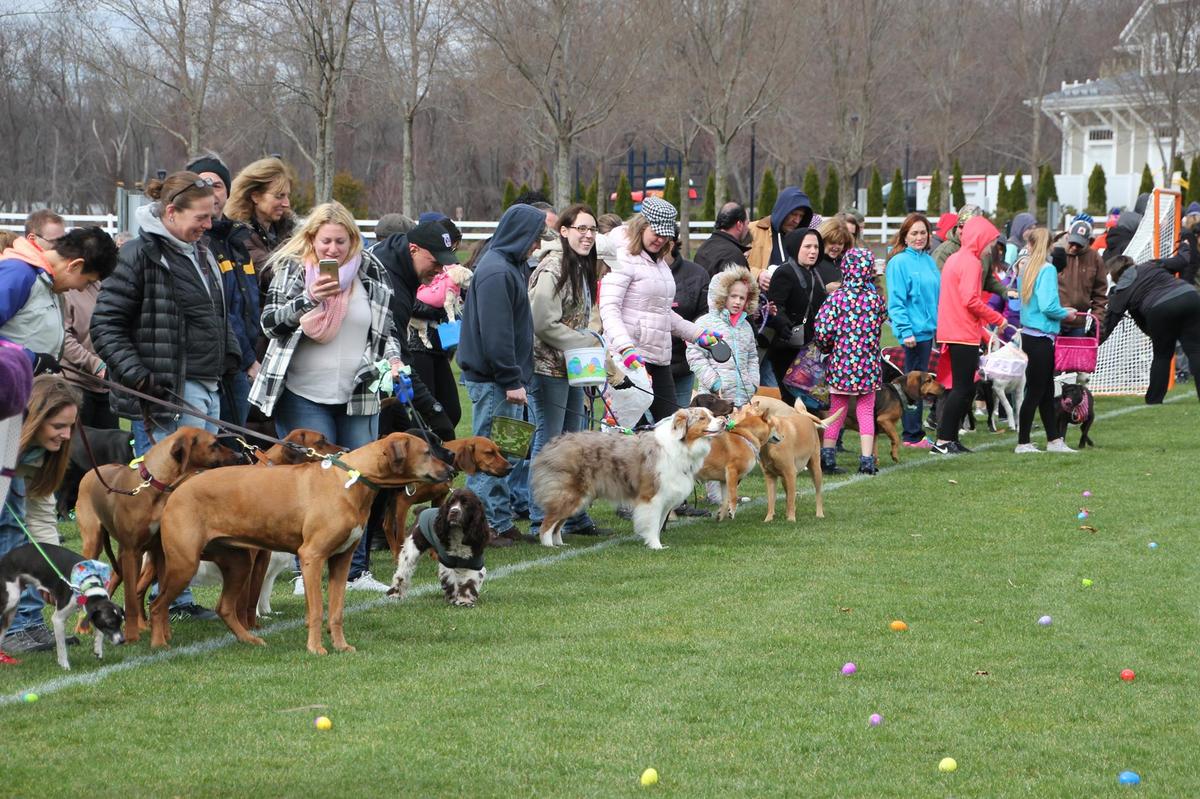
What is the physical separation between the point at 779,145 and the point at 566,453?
44.6 metres

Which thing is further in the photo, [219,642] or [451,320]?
[451,320]

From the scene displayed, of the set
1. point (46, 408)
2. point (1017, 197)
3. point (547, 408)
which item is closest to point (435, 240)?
point (547, 408)

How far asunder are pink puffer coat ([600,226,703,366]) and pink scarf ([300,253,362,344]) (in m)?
3.11

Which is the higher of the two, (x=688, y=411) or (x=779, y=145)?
(x=779, y=145)

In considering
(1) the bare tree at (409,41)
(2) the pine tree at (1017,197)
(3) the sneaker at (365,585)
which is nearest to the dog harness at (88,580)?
(3) the sneaker at (365,585)

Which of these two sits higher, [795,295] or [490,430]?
[795,295]

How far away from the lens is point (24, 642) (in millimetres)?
6473

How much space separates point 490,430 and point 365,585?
1.30 meters

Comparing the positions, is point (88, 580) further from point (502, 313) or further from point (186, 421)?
point (502, 313)

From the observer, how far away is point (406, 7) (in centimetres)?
3219

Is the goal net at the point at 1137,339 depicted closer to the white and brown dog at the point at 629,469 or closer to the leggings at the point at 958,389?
the leggings at the point at 958,389

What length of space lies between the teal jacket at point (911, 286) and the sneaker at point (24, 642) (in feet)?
29.5

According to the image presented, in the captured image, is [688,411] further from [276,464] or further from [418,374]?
[276,464]

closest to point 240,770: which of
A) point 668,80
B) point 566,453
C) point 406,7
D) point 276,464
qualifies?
point 276,464
